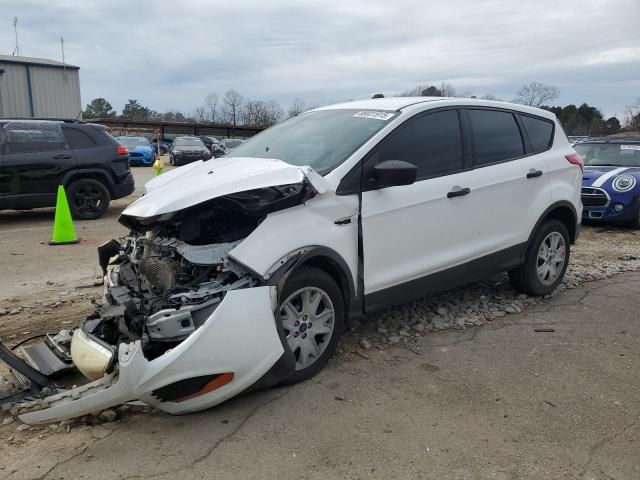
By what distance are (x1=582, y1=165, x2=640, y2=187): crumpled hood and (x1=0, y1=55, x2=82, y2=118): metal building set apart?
21.3 meters

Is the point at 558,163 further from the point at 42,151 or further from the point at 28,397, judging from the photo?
the point at 42,151

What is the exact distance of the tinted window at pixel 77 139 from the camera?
32.6 feet

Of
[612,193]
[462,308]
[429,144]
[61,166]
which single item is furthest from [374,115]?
[61,166]

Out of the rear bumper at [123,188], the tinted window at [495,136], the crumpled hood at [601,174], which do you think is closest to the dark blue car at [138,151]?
the rear bumper at [123,188]

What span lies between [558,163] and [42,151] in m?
8.42

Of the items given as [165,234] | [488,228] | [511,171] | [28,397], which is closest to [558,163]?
[511,171]

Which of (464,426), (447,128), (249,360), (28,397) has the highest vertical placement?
(447,128)

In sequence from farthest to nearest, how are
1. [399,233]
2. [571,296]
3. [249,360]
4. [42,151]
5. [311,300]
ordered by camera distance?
[42,151] → [571,296] → [399,233] → [311,300] → [249,360]

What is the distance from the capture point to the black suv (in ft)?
30.8

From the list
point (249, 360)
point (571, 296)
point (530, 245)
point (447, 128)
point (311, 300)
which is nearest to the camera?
point (249, 360)

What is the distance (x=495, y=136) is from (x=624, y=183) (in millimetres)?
5755

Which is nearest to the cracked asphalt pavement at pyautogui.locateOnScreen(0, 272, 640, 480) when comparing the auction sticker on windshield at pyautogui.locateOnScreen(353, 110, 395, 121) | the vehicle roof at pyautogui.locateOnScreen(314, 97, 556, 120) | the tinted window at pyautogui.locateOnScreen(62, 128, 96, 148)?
the auction sticker on windshield at pyautogui.locateOnScreen(353, 110, 395, 121)

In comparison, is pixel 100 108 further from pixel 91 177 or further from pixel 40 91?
pixel 91 177

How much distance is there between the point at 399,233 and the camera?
400cm
